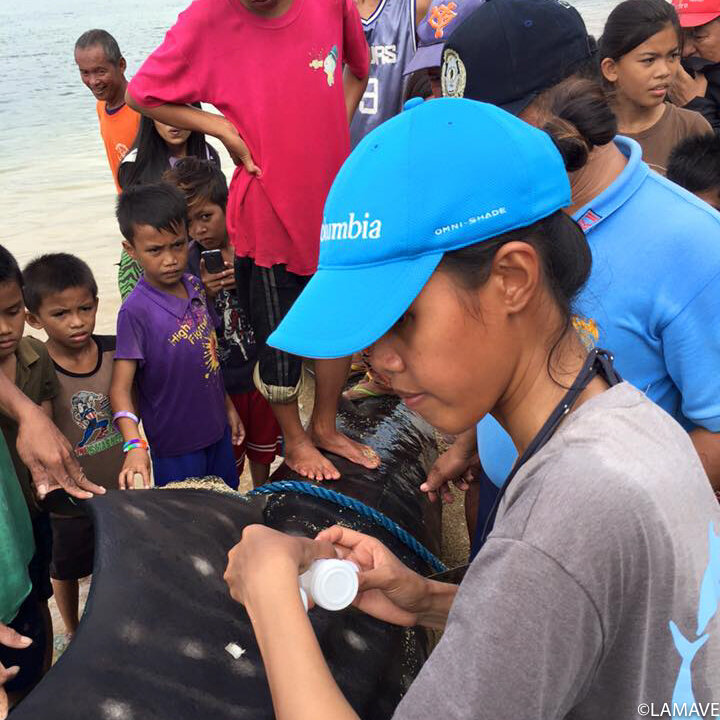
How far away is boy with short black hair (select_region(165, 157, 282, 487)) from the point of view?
387 cm

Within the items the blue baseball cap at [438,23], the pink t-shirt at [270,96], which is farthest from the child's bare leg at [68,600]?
the blue baseball cap at [438,23]

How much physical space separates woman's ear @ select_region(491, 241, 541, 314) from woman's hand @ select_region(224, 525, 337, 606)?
0.50 metres

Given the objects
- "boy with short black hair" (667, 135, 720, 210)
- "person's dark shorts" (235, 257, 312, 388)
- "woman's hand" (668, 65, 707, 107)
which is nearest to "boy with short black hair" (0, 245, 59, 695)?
"person's dark shorts" (235, 257, 312, 388)

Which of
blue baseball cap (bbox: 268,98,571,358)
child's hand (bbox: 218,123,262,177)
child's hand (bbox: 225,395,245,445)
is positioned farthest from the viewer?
child's hand (bbox: 225,395,245,445)

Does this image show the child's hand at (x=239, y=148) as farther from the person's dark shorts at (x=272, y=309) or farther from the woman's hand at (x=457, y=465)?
the woman's hand at (x=457, y=465)

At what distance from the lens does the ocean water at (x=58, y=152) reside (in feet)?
34.0

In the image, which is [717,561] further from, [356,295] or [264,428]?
[264,428]

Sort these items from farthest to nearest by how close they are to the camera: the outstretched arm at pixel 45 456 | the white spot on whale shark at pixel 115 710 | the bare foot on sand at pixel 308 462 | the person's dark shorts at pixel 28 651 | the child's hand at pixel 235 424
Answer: the child's hand at pixel 235 424
the bare foot on sand at pixel 308 462
the person's dark shorts at pixel 28 651
the outstretched arm at pixel 45 456
the white spot on whale shark at pixel 115 710

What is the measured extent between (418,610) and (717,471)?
0.78 meters

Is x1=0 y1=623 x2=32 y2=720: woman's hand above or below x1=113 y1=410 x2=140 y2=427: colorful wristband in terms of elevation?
above

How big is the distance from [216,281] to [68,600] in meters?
1.47

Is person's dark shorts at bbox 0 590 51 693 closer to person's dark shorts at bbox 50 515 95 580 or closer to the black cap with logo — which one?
person's dark shorts at bbox 50 515 95 580

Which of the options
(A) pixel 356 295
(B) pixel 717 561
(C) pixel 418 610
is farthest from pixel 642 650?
(C) pixel 418 610

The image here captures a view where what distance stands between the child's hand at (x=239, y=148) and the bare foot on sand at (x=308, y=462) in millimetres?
1003
